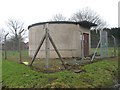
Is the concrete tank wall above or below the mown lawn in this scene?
above

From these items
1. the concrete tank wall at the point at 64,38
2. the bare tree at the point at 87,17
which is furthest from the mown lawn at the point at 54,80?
the bare tree at the point at 87,17

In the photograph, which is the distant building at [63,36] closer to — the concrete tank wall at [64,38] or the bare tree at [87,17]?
the concrete tank wall at [64,38]

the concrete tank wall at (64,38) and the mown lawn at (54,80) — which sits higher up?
the concrete tank wall at (64,38)

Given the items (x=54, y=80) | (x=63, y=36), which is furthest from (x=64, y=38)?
(x=54, y=80)

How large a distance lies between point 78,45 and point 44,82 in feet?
39.6

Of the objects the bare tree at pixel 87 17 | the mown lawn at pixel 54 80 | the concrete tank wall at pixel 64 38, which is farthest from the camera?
the bare tree at pixel 87 17

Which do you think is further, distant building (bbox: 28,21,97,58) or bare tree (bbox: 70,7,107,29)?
bare tree (bbox: 70,7,107,29)

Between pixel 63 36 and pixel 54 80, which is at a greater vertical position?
pixel 63 36

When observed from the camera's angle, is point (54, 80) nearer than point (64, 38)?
Yes

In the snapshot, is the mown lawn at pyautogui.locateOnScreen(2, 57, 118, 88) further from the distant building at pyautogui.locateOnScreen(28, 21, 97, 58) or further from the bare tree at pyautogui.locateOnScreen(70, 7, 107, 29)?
the bare tree at pyautogui.locateOnScreen(70, 7, 107, 29)

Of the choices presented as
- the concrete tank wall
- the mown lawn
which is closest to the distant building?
the concrete tank wall

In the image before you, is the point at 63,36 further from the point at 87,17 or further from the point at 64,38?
the point at 87,17

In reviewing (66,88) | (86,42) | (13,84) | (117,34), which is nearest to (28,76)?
(13,84)

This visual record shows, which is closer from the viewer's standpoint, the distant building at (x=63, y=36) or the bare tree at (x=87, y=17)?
the distant building at (x=63, y=36)
